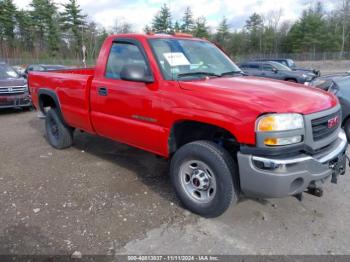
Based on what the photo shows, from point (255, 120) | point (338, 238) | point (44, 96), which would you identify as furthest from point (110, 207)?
point (44, 96)

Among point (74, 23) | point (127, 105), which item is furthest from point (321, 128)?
point (74, 23)

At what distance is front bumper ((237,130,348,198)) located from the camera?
299 cm

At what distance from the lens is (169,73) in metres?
3.88

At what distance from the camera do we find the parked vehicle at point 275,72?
16.2 m

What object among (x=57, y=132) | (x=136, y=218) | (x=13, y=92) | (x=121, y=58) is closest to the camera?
(x=136, y=218)

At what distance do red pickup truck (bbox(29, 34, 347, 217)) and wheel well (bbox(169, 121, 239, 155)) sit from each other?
0.04ft

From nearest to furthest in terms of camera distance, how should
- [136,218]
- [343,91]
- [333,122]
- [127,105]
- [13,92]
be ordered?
1. [333,122]
2. [136,218]
3. [127,105]
4. [343,91]
5. [13,92]

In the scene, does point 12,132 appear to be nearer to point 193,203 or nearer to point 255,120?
point 193,203

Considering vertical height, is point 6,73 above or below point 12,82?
above

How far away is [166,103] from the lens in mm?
3748

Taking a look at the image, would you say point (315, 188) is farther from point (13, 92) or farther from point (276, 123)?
point (13, 92)

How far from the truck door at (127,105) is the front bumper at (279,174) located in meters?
1.16

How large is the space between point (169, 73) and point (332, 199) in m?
2.52

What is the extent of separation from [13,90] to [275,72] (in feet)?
40.7
